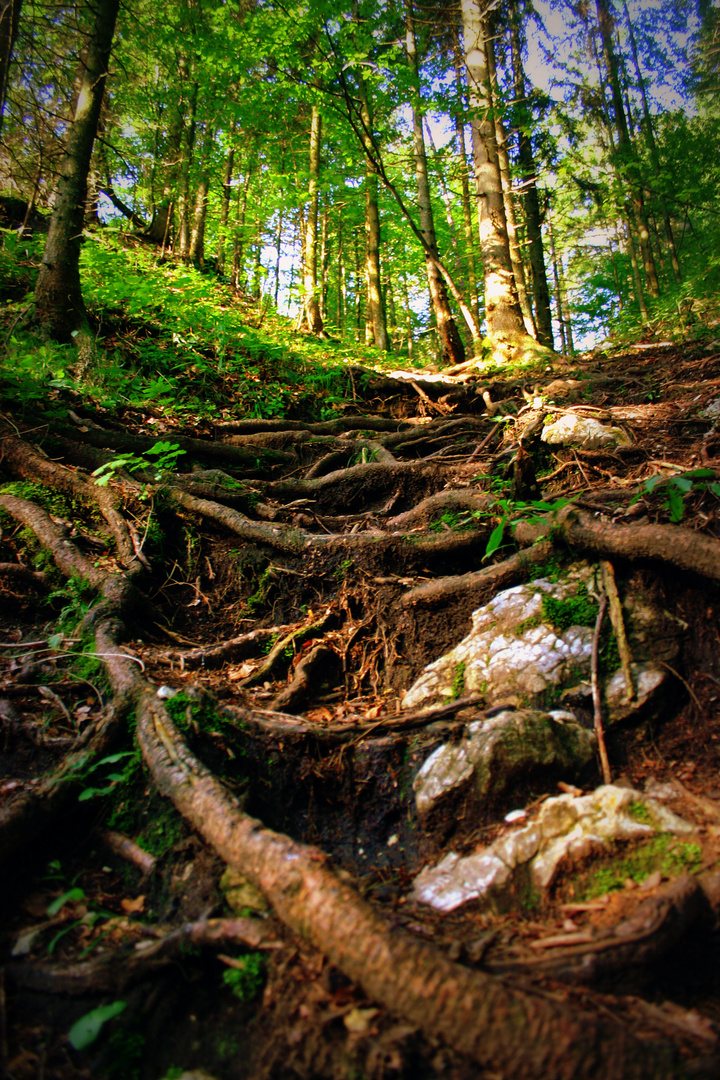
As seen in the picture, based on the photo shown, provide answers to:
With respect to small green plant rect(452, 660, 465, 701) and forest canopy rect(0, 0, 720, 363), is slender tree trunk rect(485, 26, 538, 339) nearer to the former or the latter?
forest canopy rect(0, 0, 720, 363)

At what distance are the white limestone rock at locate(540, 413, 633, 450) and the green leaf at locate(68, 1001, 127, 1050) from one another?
466cm

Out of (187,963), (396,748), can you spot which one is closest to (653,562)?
(396,748)

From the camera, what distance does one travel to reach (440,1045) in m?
1.29

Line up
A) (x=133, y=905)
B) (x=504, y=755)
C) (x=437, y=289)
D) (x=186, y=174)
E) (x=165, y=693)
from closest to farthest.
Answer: (x=133, y=905), (x=504, y=755), (x=165, y=693), (x=437, y=289), (x=186, y=174)

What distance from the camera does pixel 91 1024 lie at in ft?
4.45

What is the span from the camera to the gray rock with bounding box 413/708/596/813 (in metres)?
2.24

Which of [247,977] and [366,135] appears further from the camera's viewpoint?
[366,135]

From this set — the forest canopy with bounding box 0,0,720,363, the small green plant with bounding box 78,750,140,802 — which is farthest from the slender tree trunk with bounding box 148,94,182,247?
the small green plant with bounding box 78,750,140,802

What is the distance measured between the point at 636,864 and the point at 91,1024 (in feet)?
5.85

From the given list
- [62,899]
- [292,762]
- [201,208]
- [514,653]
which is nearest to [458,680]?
[514,653]

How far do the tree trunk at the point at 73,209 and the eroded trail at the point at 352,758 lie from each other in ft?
6.57

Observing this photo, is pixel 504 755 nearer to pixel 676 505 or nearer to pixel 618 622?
pixel 618 622

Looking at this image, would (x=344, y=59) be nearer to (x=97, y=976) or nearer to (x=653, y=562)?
(x=653, y=562)

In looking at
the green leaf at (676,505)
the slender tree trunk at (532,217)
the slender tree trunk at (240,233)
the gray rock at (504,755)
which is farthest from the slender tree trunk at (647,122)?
the gray rock at (504,755)
